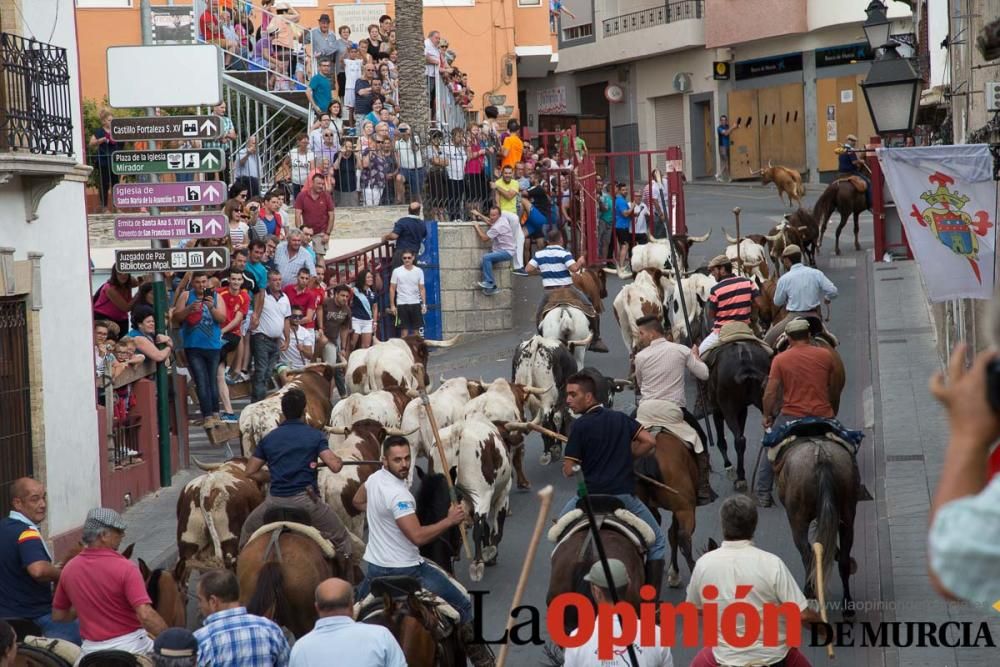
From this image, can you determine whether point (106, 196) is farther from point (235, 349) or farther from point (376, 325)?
point (235, 349)

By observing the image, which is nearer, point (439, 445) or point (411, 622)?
point (411, 622)

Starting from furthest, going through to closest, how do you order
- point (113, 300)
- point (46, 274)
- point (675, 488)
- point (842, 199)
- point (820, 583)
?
point (842, 199), point (113, 300), point (46, 274), point (675, 488), point (820, 583)

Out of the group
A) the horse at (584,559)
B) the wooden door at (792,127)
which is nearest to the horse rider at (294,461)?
the horse at (584,559)

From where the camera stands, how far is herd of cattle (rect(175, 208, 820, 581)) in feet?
40.1

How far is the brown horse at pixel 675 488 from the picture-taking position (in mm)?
12320

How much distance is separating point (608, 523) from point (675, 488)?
2.24m

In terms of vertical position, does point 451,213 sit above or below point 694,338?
above

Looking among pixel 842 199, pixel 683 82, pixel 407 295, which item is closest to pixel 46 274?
pixel 407 295

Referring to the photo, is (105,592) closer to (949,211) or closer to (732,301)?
(949,211)

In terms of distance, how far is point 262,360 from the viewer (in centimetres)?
1962

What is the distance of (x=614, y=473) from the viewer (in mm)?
10633

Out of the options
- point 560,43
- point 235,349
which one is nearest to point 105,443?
point 235,349

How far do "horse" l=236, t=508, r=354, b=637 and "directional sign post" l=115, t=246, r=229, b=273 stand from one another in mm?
5932

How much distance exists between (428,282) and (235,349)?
800 centimetres
